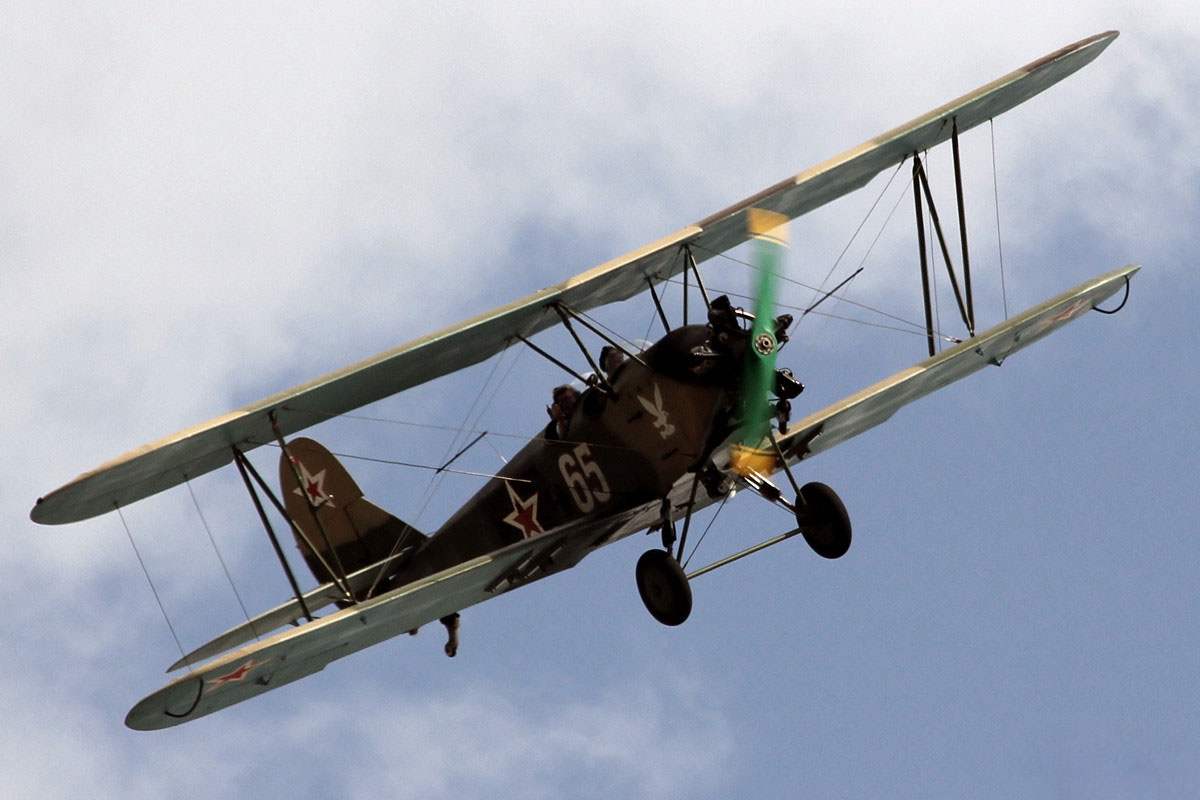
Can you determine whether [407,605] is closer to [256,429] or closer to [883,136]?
[256,429]

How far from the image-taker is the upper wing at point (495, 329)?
57.0ft

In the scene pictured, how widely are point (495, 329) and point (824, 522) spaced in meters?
3.02

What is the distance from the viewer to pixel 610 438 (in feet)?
59.2

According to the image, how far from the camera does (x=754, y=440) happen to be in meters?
17.8

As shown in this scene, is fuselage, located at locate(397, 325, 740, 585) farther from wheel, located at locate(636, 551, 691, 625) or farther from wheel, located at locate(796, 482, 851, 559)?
wheel, located at locate(796, 482, 851, 559)

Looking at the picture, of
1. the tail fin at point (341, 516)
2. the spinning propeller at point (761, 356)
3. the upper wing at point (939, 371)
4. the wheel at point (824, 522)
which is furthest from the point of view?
the tail fin at point (341, 516)

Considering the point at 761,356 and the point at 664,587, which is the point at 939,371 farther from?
the point at 664,587

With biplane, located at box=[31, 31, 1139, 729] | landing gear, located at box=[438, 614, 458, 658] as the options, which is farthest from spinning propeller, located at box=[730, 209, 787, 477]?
landing gear, located at box=[438, 614, 458, 658]

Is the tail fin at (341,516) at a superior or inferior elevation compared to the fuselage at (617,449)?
inferior

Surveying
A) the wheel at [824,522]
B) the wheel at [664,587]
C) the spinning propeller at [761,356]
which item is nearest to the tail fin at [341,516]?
the wheel at [664,587]

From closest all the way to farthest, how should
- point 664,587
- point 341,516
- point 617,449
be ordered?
1. point 664,587
2. point 617,449
3. point 341,516

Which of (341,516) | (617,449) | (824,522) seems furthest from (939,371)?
(341,516)

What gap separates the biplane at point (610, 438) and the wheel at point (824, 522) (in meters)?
0.02

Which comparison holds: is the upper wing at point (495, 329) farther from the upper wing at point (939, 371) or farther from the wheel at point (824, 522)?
the wheel at point (824, 522)
